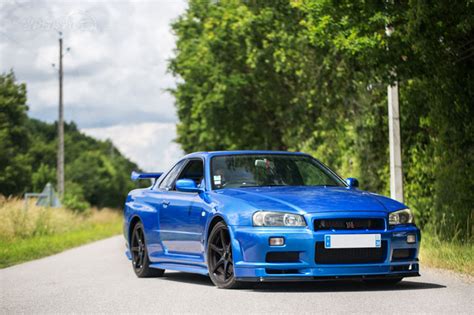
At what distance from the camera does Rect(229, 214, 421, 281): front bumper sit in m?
9.91

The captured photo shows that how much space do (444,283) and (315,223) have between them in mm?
2069

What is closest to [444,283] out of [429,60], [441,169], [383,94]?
[429,60]

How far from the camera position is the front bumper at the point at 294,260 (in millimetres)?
9914

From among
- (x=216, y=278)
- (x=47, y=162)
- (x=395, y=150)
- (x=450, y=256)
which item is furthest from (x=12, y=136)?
(x=216, y=278)

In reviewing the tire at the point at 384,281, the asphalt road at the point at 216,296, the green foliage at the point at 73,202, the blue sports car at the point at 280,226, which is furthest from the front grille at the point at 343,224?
the green foliage at the point at 73,202

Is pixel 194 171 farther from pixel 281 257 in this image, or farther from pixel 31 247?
pixel 31 247

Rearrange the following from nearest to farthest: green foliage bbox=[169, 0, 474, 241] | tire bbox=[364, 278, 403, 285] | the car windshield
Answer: tire bbox=[364, 278, 403, 285]
the car windshield
green foliage bbox=[169, 0, 474, 241]

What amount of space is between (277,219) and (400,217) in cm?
131

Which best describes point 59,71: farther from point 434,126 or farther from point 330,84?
point 434,126

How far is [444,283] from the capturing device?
11195 mm

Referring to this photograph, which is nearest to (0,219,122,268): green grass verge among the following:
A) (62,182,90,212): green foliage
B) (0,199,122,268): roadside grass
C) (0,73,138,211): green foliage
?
(0,199,122,268): roadside grass

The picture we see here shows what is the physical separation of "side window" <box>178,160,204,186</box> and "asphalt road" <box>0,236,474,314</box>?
123 cm

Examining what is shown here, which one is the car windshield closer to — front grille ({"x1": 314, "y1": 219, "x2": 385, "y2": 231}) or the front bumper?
the front bumper

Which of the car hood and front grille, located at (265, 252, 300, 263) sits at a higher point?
the car hood
